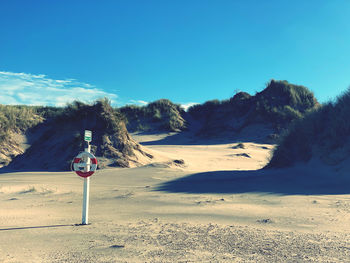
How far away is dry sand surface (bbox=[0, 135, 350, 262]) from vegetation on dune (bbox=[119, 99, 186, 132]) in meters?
26.0

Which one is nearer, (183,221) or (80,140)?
(183,221)

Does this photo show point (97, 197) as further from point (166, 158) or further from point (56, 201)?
point (166, 158)

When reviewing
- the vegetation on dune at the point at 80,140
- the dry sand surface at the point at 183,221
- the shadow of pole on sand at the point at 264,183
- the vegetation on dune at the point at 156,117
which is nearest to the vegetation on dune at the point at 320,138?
the shadow of pole on sand at the point at 264,183

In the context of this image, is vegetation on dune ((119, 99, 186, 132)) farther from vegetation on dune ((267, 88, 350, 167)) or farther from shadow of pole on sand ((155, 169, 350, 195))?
shadow of pole on sand ((155, 169, 350, 195))

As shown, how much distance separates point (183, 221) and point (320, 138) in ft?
24.1

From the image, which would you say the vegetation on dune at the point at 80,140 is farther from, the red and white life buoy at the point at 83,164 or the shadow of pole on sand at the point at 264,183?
the red and white life buoy at the point at 83,164

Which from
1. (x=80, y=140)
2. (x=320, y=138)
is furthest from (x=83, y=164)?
(x=80, y=140)

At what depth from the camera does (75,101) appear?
50.9 feet

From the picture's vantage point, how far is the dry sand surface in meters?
3.53

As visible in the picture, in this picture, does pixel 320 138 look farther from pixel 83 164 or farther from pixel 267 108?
pixel 267 108

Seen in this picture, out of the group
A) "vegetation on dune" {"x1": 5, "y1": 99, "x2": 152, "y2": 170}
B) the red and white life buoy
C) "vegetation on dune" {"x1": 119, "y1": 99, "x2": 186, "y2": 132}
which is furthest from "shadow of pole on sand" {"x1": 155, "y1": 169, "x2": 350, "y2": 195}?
"vegetation on dune" {"x1": 119, "y1": 99, "x2": 186, "y2": 132}

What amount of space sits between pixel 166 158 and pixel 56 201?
9592mm

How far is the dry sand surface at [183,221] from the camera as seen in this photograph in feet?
11.6

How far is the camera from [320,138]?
10.4 m
